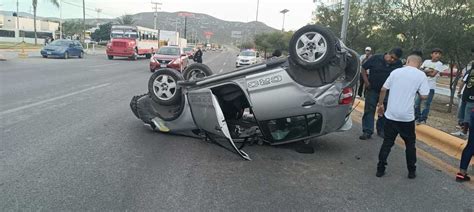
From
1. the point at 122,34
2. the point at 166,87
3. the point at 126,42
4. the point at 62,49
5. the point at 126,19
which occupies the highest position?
the point at 126,19

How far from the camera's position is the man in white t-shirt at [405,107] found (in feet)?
16.8

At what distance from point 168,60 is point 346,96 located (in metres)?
17.9

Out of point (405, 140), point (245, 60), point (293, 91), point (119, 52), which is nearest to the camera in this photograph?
point (405, 140)

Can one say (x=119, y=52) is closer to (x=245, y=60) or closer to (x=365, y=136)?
(x=245, y=60)

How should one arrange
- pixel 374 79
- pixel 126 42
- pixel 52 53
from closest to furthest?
pixel 374 79
pixel 52 53
pixel 126 42

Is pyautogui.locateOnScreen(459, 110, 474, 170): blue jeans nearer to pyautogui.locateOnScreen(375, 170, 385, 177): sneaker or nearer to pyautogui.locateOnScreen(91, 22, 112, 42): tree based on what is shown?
pyautogui.locateOnScreen(375, 170, 385, 177): sneaker

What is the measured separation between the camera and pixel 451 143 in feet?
22.1

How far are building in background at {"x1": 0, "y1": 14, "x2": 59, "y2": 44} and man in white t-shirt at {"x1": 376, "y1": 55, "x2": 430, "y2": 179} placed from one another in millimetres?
77214

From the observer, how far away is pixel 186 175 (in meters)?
Result: 4.88

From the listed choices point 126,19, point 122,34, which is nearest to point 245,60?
point 122,34

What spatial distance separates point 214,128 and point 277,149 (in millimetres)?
1007

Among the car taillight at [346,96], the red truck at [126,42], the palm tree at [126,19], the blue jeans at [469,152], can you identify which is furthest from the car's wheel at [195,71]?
the palm tree at [126,19]

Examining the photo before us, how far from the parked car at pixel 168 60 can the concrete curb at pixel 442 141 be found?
52.3 ft

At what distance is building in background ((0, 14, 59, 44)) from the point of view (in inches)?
2989
